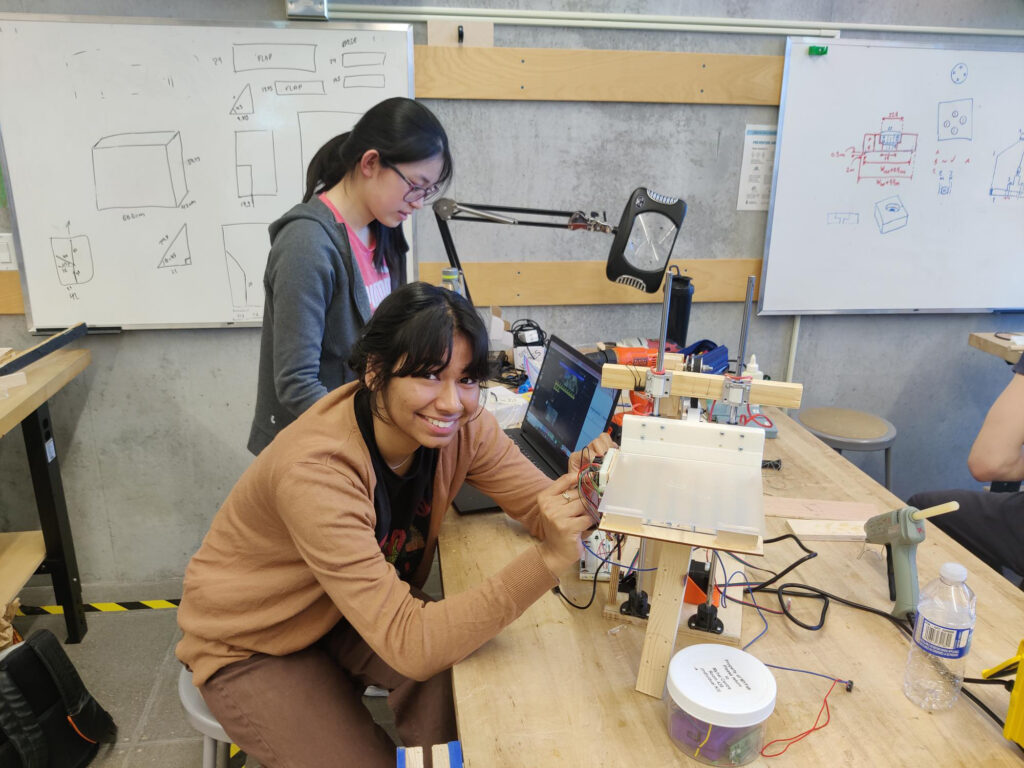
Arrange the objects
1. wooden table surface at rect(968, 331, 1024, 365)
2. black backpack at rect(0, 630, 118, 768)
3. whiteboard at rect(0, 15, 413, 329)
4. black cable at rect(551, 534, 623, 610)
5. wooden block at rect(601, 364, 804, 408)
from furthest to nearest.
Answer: wooden table surface at rect(968, 331, 1024, 365) < whiteboard at rect(0, 15, 413, 329) < black backpack at rect(0, 630, 118, 768) < black cable at rect(551, 534, 623, 610) < wooden block at rect(601, 364, 804, 408)

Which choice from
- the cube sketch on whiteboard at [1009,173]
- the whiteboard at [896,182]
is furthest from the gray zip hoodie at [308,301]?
the cube sketch on whiteboard at [1009,173]

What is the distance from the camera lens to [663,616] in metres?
0.97

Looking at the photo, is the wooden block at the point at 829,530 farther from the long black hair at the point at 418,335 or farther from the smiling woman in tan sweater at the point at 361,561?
the long black hair at the point at 418,335

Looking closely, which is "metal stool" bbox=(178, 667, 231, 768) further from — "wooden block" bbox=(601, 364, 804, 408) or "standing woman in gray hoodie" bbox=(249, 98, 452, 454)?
"wooden block" bbox=(601, 364, 804, 408)

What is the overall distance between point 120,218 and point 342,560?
1834mm

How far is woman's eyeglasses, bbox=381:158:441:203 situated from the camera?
154 centimetres

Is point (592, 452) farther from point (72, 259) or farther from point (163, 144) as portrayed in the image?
point (72, 259)

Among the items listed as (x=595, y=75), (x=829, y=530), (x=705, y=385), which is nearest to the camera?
(x=705, y=385)

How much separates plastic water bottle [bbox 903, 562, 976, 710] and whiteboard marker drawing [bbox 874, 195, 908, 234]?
1.95 meters

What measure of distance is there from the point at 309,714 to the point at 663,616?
0.61 m

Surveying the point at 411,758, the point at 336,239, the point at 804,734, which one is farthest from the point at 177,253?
the point at 804,734

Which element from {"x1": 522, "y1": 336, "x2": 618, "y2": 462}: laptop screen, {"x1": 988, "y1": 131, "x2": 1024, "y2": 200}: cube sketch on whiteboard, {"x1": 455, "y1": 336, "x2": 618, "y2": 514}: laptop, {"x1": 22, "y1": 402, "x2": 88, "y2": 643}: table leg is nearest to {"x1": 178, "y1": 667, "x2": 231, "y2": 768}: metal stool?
{"x1": 455, "y1": 336, "x2": 618, "y2": 514}: laptop

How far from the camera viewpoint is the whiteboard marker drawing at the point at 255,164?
2252 mm

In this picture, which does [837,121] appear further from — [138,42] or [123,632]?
[123,632]
